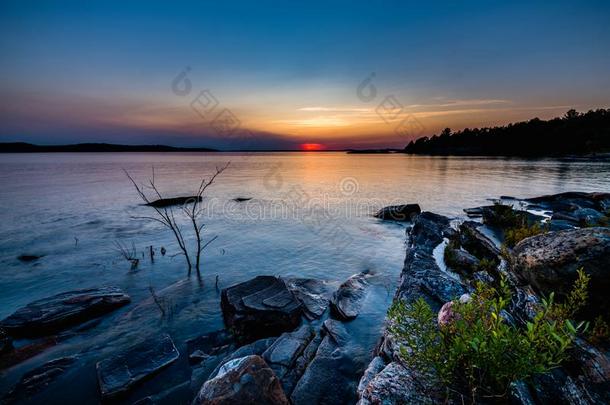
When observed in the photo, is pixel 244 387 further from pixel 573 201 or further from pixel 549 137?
pixel 549 137

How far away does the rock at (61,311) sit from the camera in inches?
355

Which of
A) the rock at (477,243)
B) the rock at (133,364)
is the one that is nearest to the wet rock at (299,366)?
the rock at (133,364)

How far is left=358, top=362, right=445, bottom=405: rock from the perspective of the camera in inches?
145

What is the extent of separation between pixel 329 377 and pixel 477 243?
10.9 metres

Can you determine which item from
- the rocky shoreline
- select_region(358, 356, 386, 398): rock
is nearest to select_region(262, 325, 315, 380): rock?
the rocky shoreline

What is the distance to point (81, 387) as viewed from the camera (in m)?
6.90

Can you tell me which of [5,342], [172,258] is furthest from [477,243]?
[5,342]

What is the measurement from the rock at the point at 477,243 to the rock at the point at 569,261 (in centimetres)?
437

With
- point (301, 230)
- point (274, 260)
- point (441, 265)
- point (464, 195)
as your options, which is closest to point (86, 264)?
point (274, 260)

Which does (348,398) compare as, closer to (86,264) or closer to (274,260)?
(274,260)

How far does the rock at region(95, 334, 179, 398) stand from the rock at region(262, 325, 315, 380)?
3064 mm

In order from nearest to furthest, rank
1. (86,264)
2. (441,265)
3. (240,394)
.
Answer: (240,394)
(441,265)
(86,264)

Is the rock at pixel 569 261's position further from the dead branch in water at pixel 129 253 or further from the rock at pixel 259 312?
the dead branch in water at pixel 129 253

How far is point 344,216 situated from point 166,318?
20014 mm
